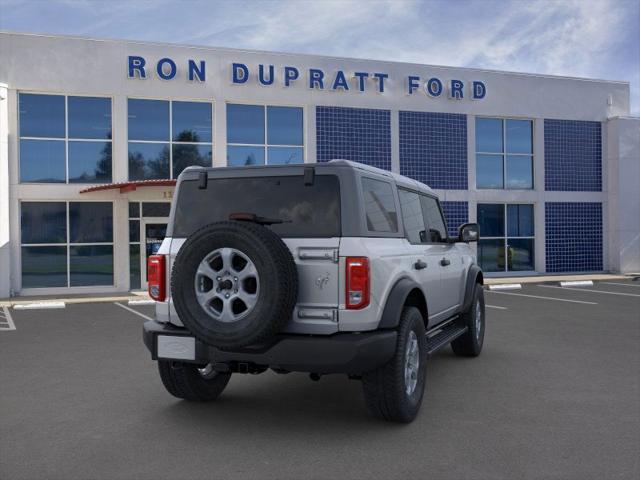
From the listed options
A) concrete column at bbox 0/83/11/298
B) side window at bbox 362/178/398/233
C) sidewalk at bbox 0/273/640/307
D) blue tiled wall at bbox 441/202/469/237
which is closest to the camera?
side window at bbox 362/178/398/233

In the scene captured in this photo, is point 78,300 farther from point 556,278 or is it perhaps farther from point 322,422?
point 556,278

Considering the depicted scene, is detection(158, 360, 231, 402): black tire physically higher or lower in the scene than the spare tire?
lower

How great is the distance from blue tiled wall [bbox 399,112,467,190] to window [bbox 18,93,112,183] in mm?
9061

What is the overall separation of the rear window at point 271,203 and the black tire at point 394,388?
3.24ft

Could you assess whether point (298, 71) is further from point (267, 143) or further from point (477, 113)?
point (477, 113)

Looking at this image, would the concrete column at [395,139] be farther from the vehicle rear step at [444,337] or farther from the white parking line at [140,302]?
the vehicle rear step at [444,337]

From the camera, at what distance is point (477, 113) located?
832 inches

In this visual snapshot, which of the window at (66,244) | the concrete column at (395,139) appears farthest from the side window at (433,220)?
the concrete column at (395,139)

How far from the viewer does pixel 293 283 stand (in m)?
4.42

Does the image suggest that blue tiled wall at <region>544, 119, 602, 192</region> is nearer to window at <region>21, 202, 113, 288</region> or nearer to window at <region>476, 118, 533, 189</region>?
window at <region>476, 118, 533, 189</region>

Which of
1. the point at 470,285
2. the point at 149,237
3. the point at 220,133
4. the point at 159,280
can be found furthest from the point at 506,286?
the point at 159,280

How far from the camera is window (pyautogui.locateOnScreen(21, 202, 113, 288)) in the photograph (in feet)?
55.5

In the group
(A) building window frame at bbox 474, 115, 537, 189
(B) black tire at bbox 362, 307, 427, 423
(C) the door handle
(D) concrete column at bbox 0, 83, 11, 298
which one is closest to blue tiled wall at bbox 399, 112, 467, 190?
(A) building window frame at bbox 474, 115, 537, 189

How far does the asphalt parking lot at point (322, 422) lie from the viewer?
4086 millimetres
